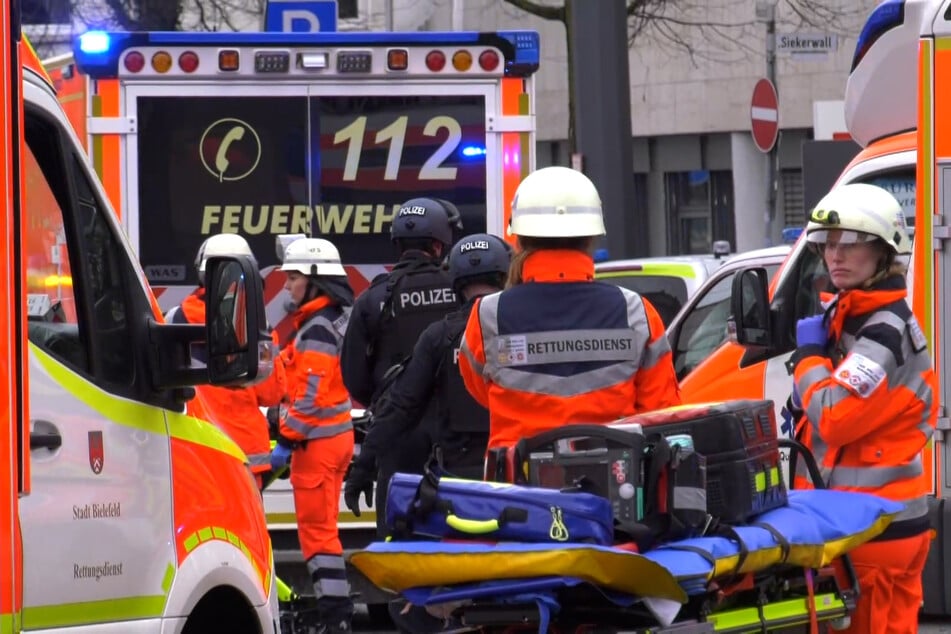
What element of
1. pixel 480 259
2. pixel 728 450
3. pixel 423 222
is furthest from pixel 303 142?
pixel 728 450

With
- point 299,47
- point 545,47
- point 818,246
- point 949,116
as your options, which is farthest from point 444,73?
point 545,47

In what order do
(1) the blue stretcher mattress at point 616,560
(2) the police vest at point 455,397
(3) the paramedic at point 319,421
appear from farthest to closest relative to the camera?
(3) the paramedic at point 319,421 < (2) the police vest at point 455,397 < (1) the blue stretcher mattress at point 616,560

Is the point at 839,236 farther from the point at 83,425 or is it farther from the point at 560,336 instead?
the point at 83,425

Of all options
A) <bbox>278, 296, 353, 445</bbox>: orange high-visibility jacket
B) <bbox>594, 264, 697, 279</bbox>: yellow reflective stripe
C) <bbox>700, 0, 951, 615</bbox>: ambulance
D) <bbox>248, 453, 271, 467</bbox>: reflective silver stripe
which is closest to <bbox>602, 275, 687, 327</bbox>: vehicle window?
<bbox>594, 264, 697, 279</bbox>: yellow reflective stripe

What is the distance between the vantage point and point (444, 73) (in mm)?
11023

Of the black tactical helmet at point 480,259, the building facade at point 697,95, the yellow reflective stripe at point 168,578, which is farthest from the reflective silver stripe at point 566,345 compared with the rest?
the building facade at point 697,95

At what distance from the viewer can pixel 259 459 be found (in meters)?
8.84

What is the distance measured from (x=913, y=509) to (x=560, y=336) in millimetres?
1208

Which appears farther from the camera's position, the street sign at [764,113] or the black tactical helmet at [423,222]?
the street sign at [764,113]

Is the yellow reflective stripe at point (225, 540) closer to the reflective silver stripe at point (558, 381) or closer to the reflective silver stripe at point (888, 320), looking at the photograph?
the reflective silver stripe at point (558, 381)

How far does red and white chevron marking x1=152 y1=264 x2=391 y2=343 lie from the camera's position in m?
10.9

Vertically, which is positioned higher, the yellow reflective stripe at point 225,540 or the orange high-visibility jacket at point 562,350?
the orange high-visibility jacket at point 562,350

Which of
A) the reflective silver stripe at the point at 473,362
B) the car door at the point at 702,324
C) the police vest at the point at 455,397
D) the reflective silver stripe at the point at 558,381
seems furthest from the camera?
the car door at the point at 702,324

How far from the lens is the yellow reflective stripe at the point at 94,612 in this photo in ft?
12.8
